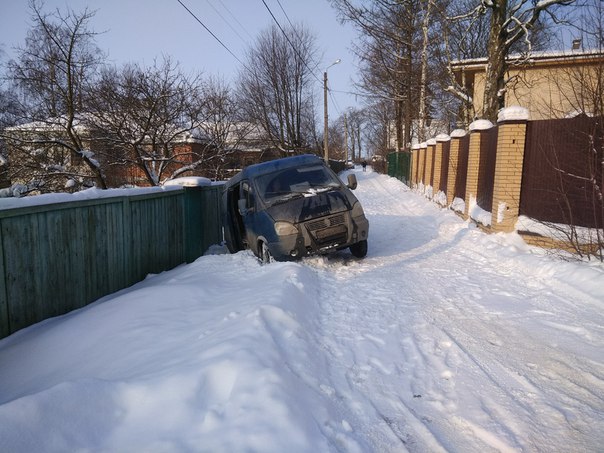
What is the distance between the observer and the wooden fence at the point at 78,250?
413 centimetres

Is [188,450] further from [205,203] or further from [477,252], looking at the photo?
[205,203]

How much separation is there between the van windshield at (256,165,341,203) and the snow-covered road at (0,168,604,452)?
1.68m

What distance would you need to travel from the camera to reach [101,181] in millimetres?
10422

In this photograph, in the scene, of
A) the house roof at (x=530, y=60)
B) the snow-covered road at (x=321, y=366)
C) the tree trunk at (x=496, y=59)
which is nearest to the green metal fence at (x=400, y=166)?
the house roof at (x=530, y=60)

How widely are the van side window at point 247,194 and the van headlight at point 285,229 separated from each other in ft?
3.33

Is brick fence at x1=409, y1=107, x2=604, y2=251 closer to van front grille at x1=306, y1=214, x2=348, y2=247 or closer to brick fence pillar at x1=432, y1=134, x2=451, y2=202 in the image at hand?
van front grille at x1=306, y1=214, x2=348, y2=247

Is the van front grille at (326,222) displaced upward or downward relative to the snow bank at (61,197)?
downward

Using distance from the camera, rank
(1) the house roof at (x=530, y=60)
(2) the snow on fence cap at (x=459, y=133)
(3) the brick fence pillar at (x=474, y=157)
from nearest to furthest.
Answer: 1. (3) the brick fence pillar at (x=474, y=157)
2. (2) the snow on fence cap at (x=459, y=133)
3. (1) the house roof at (x=530, y=60)

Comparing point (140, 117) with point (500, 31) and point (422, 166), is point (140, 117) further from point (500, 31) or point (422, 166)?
point (422, 166)

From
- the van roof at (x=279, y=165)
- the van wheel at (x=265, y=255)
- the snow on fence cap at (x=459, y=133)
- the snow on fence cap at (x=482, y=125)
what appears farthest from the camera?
the snow on fence cap at (x=459, y=133)

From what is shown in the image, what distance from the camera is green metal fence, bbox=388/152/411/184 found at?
25.0 m

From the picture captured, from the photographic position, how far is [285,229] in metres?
6.25

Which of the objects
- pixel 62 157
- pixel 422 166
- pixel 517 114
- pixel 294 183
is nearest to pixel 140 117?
pixel 62 157

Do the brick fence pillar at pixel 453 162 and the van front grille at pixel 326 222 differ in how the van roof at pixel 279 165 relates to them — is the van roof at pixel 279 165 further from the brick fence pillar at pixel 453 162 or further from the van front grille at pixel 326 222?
the brick fence pillar at pixel 453 162
